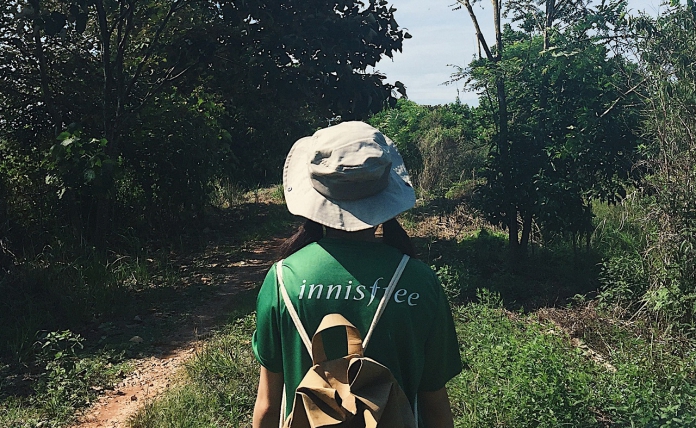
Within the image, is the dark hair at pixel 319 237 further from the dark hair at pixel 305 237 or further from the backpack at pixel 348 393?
the backpack at pixel 348 393

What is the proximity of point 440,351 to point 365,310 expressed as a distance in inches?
10.0

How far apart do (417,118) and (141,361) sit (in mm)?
13802

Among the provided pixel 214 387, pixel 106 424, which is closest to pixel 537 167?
pixel 214 387

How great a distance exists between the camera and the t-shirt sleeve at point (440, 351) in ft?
5.49

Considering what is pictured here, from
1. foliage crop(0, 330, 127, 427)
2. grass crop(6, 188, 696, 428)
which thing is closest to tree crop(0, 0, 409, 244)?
grass crop(6, 188, 696, 428)

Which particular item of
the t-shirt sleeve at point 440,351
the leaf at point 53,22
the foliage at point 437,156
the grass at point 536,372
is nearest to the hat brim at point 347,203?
the t-shirt sleeve at point 440,351

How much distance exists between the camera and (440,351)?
1.69 metres

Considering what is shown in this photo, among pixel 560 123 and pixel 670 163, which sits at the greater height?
pixel 560 123

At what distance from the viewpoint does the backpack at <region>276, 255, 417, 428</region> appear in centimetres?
144

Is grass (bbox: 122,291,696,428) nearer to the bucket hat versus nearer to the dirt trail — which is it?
the dirt trail

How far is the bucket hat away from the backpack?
30cm

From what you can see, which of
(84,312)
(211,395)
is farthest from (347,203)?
(84,312)

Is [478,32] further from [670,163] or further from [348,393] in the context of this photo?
[348,393]

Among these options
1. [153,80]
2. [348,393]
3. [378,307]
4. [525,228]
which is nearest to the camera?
[348,393]
